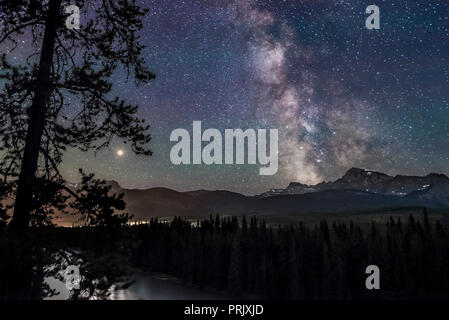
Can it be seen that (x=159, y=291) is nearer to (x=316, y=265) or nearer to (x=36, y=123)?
(x=316, y=265)

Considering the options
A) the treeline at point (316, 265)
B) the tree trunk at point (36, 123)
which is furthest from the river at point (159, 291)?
the tree trunk at point (36, 123)

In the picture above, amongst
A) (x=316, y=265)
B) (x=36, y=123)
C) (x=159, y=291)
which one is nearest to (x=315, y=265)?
(x=316, y=265)

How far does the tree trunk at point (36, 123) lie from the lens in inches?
394

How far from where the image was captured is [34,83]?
1092cm

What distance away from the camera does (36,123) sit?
10.5 meters

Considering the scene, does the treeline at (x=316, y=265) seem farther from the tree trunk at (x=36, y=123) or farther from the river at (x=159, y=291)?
the tree trunk at (x=36, y=123)

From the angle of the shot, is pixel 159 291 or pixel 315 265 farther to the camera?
pixel 315 265

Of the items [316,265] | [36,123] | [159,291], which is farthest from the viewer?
[316,265]

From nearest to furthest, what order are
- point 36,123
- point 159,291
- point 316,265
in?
point 36,123 < point 159,291 < point 316,265

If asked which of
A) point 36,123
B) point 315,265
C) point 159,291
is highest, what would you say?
point 36,123

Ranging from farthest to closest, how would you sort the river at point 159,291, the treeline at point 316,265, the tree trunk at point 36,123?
the treeline at point 316,265 → the river at point 159,291 → the tree trunk at point 36,123
